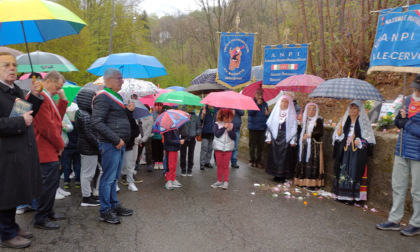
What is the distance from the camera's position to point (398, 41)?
4.44 meters

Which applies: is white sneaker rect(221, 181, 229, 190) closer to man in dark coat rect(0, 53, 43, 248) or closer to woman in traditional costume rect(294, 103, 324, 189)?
woman in traditional costume rect(294, 103, 324, 189)

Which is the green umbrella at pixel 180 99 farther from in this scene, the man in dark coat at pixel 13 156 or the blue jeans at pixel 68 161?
the man in dark coat at pixel 13 156

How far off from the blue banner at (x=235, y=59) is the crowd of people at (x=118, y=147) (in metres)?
0.75

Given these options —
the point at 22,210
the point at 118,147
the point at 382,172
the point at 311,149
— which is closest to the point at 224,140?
the point at 311,149

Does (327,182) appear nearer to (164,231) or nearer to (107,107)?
(164,231)

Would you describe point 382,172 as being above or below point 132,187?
above

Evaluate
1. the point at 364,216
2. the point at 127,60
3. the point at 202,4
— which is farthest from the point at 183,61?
the point at 364,216

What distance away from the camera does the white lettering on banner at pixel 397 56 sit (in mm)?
4225

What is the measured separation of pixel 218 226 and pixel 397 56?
349cm

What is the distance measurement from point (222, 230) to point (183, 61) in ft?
103

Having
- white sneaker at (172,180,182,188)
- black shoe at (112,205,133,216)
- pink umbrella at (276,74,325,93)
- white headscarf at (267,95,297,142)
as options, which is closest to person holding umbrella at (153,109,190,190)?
white sneaker at (172,180,182,188)

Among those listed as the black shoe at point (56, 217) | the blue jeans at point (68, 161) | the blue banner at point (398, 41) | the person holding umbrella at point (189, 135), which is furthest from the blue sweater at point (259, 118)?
the black shoe at point (56, 217)

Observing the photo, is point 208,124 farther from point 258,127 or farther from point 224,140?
point 224,140

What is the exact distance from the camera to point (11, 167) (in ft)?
11.0
